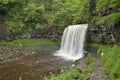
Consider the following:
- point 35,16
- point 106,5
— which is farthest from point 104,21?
point 35,16

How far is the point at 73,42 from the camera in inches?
1131

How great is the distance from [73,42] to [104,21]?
694 cm

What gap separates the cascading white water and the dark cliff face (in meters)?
1.30

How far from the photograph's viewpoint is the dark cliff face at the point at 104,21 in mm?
20891

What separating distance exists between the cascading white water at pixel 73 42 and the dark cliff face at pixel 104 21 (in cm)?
130

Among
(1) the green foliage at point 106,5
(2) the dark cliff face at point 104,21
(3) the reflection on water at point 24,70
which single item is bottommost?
(3) the reflection on water at point 24,70

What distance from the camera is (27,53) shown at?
89.6 feet

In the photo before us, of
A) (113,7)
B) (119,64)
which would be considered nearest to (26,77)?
(119,64)

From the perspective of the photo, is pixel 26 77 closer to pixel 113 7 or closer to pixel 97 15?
pixel 113 7

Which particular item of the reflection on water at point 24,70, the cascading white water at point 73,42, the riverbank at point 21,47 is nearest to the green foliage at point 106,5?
the cascading white water at point 73,42

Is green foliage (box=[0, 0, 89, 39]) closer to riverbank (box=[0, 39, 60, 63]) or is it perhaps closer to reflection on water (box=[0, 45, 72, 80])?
riverbank (box=[0, 39, 60, 63])

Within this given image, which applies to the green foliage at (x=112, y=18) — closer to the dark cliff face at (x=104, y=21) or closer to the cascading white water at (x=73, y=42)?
the dark cliff face at (x=104, y=21)

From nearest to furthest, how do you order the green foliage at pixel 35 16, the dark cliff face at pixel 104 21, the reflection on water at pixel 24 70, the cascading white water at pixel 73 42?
the reflection on water at pixel 24 70, the dark cliff face at pixel 104 21, the cascading white water at pixel 73 42, the green foliage at pixel 35 16

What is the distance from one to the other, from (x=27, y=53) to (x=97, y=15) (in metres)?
11.2
